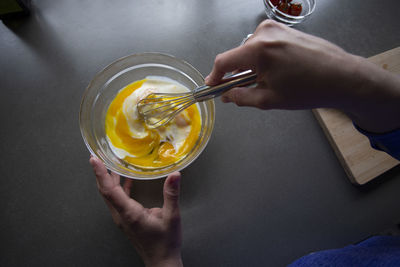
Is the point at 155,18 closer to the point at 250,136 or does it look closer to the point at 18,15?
the point at 18,15

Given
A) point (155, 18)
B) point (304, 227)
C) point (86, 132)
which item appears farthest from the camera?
point (155, 18)

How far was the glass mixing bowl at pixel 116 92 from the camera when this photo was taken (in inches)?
33.8

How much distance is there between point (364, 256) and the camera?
0.82m

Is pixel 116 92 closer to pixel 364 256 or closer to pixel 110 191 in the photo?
pixel 110 191

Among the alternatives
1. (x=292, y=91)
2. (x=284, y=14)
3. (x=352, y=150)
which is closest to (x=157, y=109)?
(x=292, y=91)

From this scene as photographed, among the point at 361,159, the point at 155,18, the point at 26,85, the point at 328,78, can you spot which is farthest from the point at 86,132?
the point at 361,159

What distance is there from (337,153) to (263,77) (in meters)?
0.63

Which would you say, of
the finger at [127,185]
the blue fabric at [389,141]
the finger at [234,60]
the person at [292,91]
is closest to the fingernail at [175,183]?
the person at [292,91]

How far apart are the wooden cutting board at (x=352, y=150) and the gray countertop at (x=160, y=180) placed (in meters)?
0.04

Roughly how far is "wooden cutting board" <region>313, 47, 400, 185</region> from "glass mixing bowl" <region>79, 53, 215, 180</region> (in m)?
0.53

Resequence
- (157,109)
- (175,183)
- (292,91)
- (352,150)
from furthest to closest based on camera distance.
→ (352,150), (157,109), (175,183), (292,91)

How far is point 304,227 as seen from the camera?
0.98 meters

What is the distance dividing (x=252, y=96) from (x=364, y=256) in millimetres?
699

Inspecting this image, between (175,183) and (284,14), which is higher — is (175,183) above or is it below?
below
